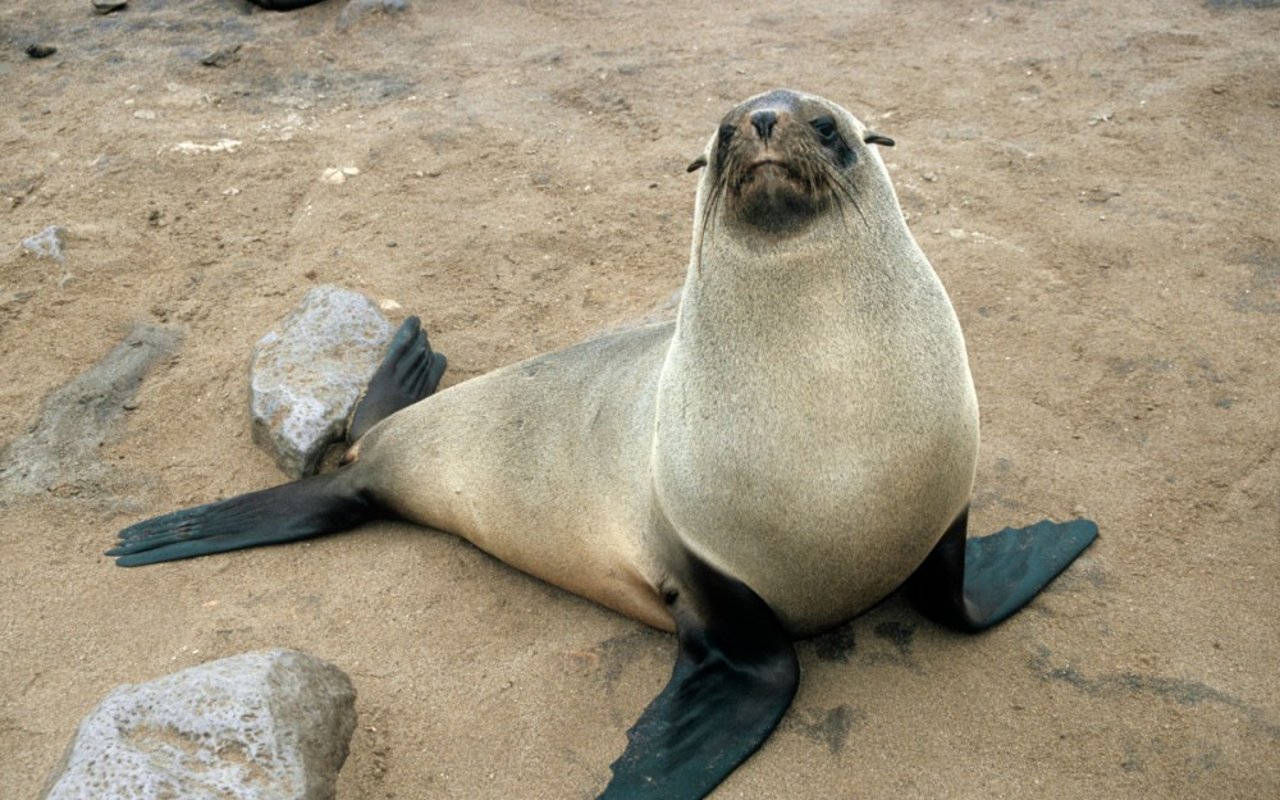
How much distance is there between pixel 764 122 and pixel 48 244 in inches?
175

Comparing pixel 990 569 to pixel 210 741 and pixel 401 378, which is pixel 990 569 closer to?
pixel 210 741

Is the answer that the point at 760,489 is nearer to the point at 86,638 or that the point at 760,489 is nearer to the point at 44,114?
the point at 86,638

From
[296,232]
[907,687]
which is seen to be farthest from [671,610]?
[296,232]

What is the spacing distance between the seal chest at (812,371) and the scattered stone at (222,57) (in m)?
5.98

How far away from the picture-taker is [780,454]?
→ 303cm

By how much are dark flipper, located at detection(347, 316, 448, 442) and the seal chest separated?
1820mm

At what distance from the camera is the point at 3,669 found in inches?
146

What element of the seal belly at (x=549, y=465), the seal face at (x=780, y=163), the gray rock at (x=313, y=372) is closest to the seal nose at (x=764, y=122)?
the seal face at (x=780, y=163)

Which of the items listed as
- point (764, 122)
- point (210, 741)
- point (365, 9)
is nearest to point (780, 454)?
point (764, 122)

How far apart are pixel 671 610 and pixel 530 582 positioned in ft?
2.32

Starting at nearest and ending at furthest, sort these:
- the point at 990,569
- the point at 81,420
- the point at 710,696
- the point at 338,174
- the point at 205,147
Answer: the point at 710,696 < the point at 990,569 < the point at 81,420 < the point at 338,174 < the point at 205,147

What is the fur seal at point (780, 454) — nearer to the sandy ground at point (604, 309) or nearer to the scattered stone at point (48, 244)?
the sandy ground at point (604, 309)

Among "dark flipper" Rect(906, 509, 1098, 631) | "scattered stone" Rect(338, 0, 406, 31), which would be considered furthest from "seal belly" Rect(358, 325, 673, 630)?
"scattered stone" Rect(338, 0, 406, 31)

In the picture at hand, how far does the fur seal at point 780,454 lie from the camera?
3.00 metres
